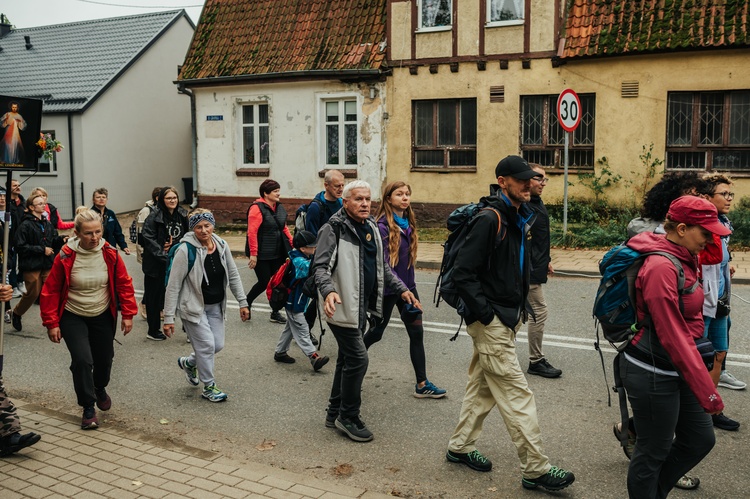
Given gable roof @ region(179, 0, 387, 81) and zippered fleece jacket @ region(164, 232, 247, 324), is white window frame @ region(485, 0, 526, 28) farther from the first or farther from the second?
zippered fleece jacket @ region(164, 232, 247, 324)

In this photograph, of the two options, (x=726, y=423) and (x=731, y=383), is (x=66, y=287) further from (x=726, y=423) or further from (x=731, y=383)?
(x=731, y=383)

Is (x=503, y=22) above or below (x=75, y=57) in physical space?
below

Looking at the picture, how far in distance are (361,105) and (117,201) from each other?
1101 cm

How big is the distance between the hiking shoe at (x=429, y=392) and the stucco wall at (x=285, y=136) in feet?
46.9

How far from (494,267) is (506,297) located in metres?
0.20

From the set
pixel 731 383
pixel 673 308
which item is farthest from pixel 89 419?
pixel 731 383

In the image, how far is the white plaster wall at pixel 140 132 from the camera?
87.0ft

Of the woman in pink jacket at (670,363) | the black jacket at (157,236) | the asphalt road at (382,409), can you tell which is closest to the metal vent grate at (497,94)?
the asphalt road at (382,409)

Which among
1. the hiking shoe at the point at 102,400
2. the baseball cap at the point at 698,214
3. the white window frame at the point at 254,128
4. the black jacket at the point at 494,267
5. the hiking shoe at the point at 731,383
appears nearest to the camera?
the baseball cap at the point at 698,214

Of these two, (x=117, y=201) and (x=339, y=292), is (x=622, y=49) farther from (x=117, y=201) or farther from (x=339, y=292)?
(x=117, y=201)

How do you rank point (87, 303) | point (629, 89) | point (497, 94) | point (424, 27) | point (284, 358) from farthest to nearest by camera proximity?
point (424, 27)
point (497, 94)
point (629, 89)
point (284, 358)
point (87, 303)

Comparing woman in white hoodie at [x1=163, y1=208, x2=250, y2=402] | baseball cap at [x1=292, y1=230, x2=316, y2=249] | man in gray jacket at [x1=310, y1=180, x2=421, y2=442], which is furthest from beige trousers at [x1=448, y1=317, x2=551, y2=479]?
baseball cap at [x1=292, y1=230, x2=316, y2=249]

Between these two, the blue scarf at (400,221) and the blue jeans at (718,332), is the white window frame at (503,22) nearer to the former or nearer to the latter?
the blue scarf at (400,221)

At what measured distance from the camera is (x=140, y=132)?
2853 cm
